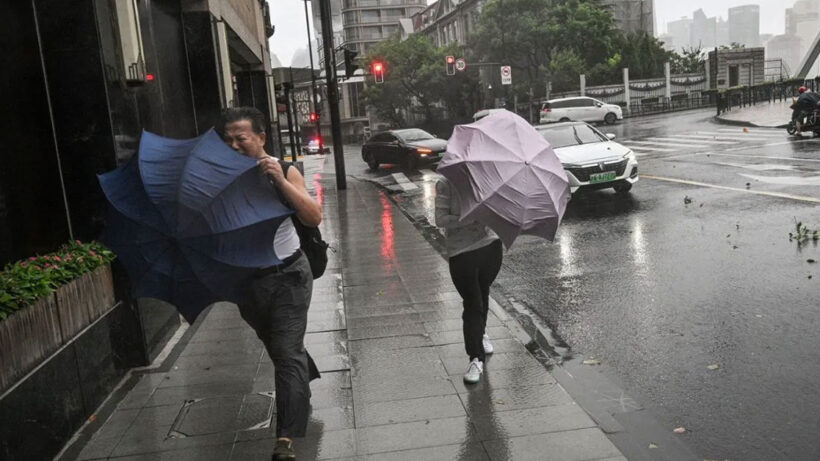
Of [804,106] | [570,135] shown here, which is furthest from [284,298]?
[804,106]

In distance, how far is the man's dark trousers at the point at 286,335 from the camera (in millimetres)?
3883

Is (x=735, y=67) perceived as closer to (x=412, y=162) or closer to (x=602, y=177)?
(x=412, y=162)

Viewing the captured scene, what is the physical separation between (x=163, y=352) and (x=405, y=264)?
4095mm

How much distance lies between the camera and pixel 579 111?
40.7 metres

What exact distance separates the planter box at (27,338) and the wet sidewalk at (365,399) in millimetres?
650

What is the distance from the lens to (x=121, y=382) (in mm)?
5336

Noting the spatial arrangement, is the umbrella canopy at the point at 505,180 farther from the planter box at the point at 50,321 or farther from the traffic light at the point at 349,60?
the traffic light at the point at 349,60

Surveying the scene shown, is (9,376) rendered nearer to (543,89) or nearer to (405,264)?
(405,264)

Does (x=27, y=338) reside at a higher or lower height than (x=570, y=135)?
lower

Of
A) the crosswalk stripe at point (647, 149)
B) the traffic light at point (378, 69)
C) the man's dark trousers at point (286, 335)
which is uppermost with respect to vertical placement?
the traffic light at point (378, 69)

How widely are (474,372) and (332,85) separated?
15.3 metres

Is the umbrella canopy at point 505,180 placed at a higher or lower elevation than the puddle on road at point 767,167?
higher

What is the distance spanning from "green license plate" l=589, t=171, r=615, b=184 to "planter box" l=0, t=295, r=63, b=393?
10.8 metres

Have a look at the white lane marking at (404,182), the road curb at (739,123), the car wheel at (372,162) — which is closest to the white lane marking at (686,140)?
the road curb at (739,123)
